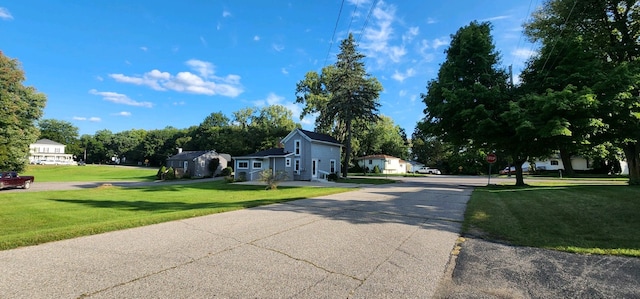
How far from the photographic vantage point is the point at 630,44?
17.3m

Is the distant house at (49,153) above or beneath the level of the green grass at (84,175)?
above

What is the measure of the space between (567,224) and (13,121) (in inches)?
1750

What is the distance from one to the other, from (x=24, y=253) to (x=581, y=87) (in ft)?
75.8

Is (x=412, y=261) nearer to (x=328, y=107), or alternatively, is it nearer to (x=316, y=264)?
(x=316, y=264)

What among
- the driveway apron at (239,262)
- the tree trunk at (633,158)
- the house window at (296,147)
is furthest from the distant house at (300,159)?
the tree trunk at (633,158)

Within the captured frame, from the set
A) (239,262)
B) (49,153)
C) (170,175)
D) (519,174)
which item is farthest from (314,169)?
(49,153)

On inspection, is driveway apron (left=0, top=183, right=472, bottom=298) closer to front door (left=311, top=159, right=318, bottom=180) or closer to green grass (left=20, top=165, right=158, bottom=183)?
front door (left=311, top=159, right=318, bottom=180)

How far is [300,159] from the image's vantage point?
29.1m

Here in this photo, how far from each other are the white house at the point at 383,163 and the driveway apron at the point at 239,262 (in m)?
44.2

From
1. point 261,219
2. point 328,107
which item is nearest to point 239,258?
point 261,219

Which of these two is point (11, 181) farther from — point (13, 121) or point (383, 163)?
point (383, 163)

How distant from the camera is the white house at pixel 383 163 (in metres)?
51.1

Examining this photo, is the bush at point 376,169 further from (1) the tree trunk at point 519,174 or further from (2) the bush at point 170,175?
(2) the bush at point 170,175

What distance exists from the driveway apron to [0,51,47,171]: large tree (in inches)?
1386
